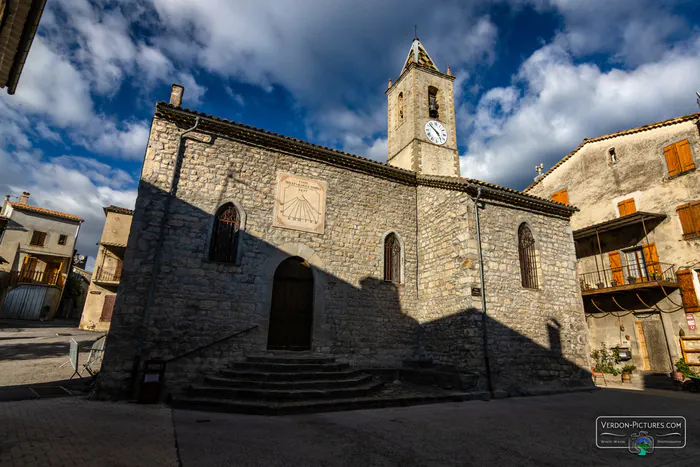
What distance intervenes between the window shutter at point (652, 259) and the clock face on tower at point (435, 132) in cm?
938

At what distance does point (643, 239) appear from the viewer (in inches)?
586

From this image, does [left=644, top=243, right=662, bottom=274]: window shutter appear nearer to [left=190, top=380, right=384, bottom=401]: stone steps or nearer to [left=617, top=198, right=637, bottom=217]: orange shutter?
[left=617, top=198, right=637, bottom=217]: orange shutter

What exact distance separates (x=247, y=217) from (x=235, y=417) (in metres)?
4.84

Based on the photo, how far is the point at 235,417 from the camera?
6.04m

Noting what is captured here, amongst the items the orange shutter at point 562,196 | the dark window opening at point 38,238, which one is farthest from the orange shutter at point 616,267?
the dark window opening at point 38,238

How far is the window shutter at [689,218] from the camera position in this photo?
13094mm

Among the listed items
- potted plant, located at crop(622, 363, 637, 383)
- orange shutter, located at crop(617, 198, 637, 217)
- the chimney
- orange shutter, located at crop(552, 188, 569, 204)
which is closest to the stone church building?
the chimney

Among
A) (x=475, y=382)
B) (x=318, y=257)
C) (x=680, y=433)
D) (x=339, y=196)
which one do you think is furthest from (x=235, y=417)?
(x=680, y=433)

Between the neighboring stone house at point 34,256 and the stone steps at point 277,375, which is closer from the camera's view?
the stone steps at point 277,375

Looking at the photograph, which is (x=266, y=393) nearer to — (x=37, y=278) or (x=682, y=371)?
(x=682, y=371)

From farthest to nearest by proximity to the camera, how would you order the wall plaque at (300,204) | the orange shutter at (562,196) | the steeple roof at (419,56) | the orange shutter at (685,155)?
the orange shutter at (562,196), the steeple roof at (419,56), the orange shutter at (685,155), the wall plaque at (300,204)

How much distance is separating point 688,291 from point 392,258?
1132cm

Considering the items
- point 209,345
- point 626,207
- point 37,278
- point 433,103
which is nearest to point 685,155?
point 626,207

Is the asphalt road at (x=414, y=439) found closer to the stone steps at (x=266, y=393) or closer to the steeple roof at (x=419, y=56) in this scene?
the stone steps at (x=266, y=393)
